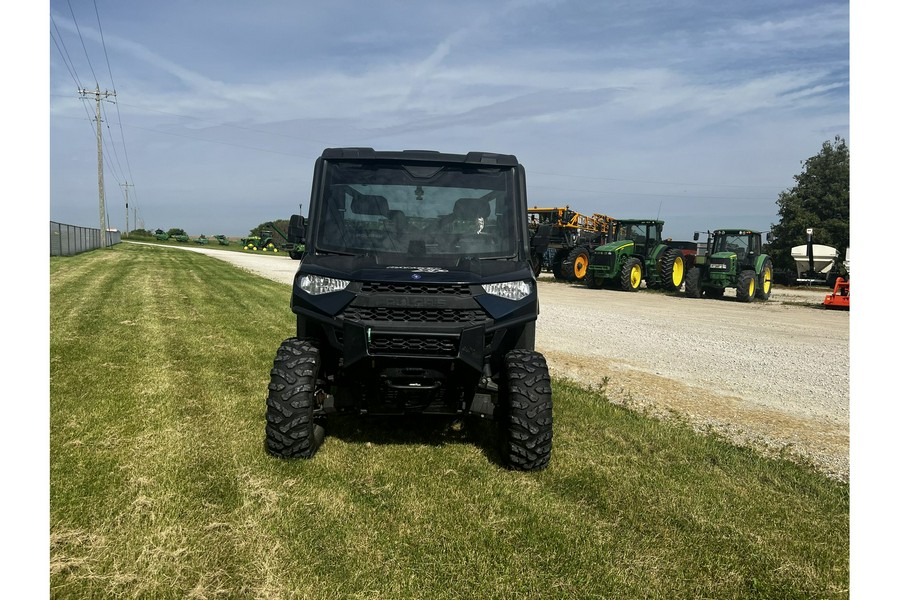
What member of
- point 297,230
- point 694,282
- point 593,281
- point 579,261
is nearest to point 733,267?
point 694,282

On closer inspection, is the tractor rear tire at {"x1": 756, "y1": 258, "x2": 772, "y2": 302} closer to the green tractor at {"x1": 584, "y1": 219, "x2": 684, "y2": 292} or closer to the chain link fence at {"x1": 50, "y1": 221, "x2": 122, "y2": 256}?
the green tractor at {"x1": 584, "y1": 219, "x2": 684, "y2": 292}

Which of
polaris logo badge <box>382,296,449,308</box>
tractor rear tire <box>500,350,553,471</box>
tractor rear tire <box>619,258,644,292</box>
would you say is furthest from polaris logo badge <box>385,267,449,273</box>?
tractor rear tire <box>619,258,644,292</box>

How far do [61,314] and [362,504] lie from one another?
986 cm

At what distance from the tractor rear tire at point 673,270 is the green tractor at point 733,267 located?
3.38 ft

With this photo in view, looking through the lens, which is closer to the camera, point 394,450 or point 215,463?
point 215,463

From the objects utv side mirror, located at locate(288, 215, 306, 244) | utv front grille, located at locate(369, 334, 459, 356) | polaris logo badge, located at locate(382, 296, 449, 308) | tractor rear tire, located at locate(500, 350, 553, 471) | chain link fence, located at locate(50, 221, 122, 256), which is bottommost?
tractor rear tire, located at locate(500, 350, 553, 471)

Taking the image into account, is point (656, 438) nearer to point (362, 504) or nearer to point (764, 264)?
point (362, 504)

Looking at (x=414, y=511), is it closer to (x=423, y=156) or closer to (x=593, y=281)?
(x=423, y=156)

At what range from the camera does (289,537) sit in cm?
351

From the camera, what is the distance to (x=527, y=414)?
14.7 feet

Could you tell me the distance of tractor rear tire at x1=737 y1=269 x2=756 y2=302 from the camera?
20938mm

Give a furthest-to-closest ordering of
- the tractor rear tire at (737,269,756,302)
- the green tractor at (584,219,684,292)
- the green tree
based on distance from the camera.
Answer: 1. the green tree
2. the green tractor at (584,219,684,292)
3. the tractor rear tire at (737,269,756,302)

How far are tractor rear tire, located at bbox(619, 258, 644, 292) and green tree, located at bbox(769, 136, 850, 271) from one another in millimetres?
22290

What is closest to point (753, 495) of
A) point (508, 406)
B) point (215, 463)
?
point (508, 406)
